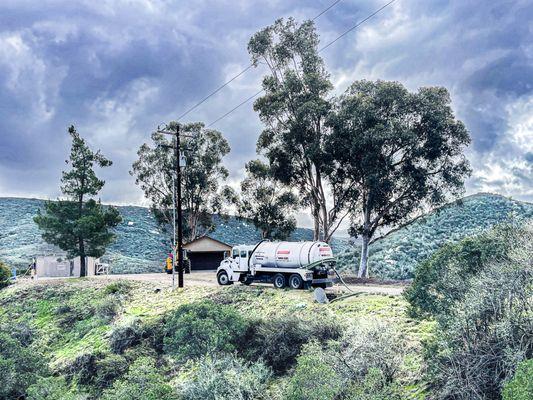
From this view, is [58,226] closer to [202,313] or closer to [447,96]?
[202,313]

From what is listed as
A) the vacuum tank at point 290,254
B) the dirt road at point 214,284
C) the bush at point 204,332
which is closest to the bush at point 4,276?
the dirt road at point 214,284

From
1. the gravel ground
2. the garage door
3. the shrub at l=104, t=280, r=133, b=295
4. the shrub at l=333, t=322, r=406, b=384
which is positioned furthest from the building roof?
the shrub at l=333, t=322, r=406, b=384

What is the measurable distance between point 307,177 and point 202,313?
2163cm

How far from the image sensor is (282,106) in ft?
120

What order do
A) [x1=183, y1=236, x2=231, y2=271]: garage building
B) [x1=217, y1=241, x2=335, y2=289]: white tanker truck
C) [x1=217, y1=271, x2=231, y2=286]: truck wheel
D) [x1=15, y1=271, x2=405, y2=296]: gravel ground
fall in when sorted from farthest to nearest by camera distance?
[x1=183, y1=236, x2=231, y2=271]: garage building
[x1=217, y1=271, x2=231, y2=286]: truck wheel
[x1=217, y1=241, x2=335, y2=289]: white tanker truck
[x1=15, y1=271, x2=405, y2=296]: gravel ground

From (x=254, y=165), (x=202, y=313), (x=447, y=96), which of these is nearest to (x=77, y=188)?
(x=254, y=165)

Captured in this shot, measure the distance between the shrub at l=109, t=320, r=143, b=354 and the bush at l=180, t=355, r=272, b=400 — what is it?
6.36 meters

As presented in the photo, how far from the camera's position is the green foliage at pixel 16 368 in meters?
17.9

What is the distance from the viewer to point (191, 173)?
5188 centimetres

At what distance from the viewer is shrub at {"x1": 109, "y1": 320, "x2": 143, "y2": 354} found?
19953 mm

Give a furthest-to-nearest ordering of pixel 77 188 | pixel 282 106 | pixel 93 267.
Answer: pixel 93 267
pixel 77 188
pixel 282 106

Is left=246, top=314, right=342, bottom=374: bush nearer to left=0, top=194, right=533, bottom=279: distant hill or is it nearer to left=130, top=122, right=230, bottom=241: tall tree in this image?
left=0, top=194, right=533, bottom=279: distant hill

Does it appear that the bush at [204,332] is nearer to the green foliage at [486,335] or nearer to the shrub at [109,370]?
the shrub at [109,370]

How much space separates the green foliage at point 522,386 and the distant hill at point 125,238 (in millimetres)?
51136
